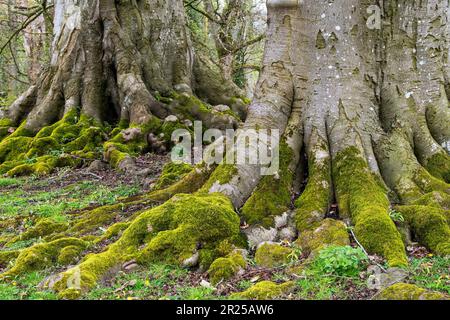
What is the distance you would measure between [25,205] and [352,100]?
18.6ft

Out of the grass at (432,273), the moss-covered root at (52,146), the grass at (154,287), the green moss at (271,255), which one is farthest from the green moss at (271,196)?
the moss-covered root at (52,146)

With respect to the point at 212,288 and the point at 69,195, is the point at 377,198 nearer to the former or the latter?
the point at 212,288

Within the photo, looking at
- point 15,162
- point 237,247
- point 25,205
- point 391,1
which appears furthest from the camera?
point 15,162

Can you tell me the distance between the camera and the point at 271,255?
4535mm

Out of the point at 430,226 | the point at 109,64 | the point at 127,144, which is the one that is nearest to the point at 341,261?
the point at 430,226

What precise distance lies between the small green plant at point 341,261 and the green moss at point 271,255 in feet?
1.32

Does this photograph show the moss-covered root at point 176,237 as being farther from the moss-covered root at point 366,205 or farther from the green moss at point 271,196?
the moss-covered root at point 366,205

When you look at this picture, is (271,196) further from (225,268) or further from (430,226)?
(430,226)

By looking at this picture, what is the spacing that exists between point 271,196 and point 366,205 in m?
1.13

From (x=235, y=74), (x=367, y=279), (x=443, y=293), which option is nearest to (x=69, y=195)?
(x=367, y=279)

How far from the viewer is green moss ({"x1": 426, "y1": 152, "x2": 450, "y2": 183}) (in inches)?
232

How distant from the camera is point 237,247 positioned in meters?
4.67

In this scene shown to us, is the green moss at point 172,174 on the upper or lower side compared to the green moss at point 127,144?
lower

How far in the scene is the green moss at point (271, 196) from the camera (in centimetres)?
520
